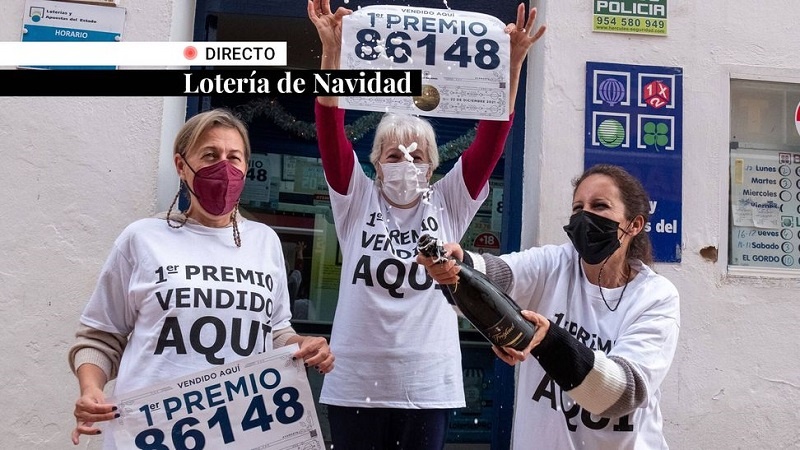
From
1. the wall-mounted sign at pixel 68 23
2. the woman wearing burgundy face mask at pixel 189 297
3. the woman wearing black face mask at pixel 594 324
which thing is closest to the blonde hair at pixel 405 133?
the woman wearing black face mask at pixel 594 324

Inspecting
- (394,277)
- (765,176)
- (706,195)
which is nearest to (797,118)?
(765,176)

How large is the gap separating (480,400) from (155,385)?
2826 mm

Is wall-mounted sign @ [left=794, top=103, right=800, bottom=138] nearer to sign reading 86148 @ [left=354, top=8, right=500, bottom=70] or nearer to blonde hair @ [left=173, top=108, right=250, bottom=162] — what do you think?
sign reading 86148 @ [left=354, top=8, right=500, bottom=70]

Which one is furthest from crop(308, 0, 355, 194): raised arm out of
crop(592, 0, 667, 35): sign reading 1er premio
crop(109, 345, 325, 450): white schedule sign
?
crop(592, 0, 667, 35): sign reading 1er premio

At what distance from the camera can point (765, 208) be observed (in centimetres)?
437

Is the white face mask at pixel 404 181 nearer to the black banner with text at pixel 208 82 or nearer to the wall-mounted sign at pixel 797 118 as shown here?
the black banner with text at pixel 208 82

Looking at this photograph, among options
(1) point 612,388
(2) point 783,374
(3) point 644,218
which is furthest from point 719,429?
(1) point 612,388

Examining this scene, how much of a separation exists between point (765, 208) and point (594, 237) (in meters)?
2.22

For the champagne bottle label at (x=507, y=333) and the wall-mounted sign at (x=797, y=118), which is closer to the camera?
the champagne bottle label at (x=507, y=333)

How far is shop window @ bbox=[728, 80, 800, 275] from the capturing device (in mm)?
A: 4332

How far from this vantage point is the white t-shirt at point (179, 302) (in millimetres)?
2381

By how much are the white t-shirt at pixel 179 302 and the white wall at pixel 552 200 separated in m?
1.55

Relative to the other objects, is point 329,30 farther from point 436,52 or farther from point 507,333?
point 507,333

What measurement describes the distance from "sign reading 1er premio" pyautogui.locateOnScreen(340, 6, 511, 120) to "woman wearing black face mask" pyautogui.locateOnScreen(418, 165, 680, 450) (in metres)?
0.74
